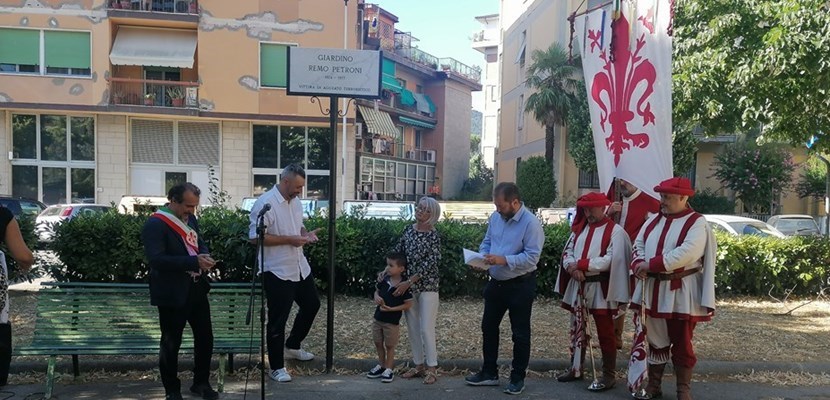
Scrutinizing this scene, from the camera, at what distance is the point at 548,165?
2748cm

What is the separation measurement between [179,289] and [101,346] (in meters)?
1.23

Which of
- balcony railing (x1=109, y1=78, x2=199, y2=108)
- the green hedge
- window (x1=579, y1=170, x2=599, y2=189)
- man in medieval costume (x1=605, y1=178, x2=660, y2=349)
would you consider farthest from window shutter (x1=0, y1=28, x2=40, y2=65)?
man in medieval costume (x1=605, y1=178, x2=660, y2=349)

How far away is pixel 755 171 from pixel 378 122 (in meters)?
18.5

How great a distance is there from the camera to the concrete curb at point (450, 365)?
5.64m

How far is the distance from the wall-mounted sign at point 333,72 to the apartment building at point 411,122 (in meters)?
26.5

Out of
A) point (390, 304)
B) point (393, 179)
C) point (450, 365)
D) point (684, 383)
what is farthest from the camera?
point (393, 179)

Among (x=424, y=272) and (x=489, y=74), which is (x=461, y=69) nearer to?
(x=489, y=74)

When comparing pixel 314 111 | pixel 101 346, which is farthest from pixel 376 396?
pixel 314 111

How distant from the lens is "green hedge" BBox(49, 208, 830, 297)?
8.27 m

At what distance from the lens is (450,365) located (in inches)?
234

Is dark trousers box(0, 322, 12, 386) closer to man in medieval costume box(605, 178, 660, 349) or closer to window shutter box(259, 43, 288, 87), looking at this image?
man in medieval costume box(605, 178, 660, 349)

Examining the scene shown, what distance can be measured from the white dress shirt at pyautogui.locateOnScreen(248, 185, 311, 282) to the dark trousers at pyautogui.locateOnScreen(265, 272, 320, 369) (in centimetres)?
8

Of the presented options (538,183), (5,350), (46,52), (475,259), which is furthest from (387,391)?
(46,52)

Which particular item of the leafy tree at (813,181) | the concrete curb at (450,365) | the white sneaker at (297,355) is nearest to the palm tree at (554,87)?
the leafy tree at (813,181)
